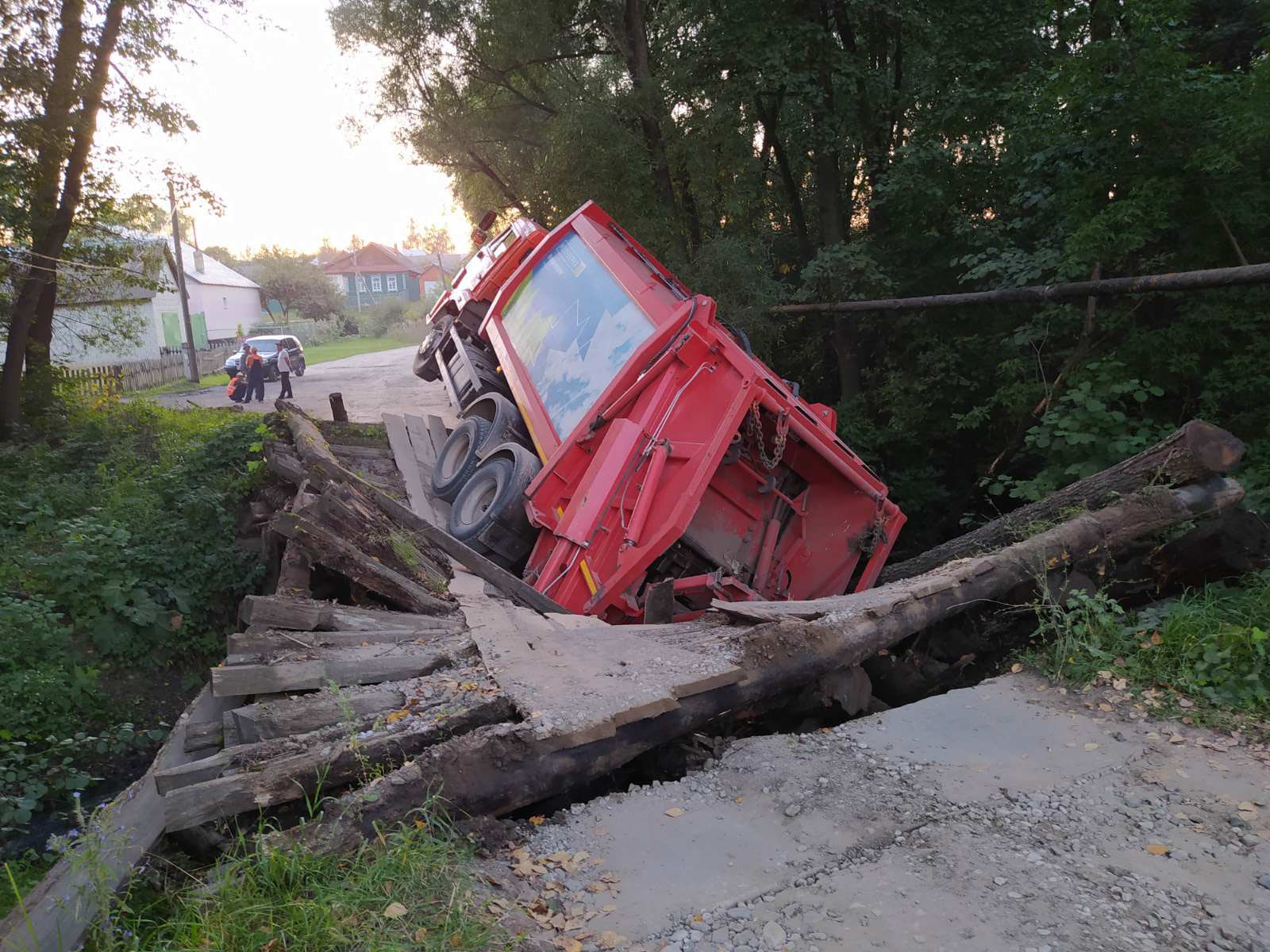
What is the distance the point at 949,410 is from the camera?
9.01m

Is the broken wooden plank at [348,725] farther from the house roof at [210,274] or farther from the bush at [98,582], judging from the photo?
the house roof at [210,274]

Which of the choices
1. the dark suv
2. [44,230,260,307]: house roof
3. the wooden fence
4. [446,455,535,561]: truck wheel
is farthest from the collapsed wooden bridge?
the dark suv

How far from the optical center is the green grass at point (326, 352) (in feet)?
73.3

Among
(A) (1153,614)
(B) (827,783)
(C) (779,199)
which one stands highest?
(C) (779,199)

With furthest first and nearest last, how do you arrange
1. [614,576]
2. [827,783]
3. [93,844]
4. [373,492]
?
Answer: [373,492] < [614,576] < [827,783] < [93,844]

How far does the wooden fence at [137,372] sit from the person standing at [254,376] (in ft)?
7.30

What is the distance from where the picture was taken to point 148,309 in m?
29.4

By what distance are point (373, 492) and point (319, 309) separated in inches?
1963

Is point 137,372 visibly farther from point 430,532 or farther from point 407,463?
point 430,532

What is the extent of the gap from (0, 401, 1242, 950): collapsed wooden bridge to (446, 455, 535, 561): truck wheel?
→ 0.54 metres

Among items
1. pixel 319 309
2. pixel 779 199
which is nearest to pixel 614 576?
pixel 779 199

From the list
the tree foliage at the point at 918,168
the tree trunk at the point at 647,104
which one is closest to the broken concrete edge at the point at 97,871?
the tree foliage at the point at 918,168

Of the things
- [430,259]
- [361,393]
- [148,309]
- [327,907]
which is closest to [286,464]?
[327,907]

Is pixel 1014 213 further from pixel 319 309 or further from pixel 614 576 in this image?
pixel 319 309
